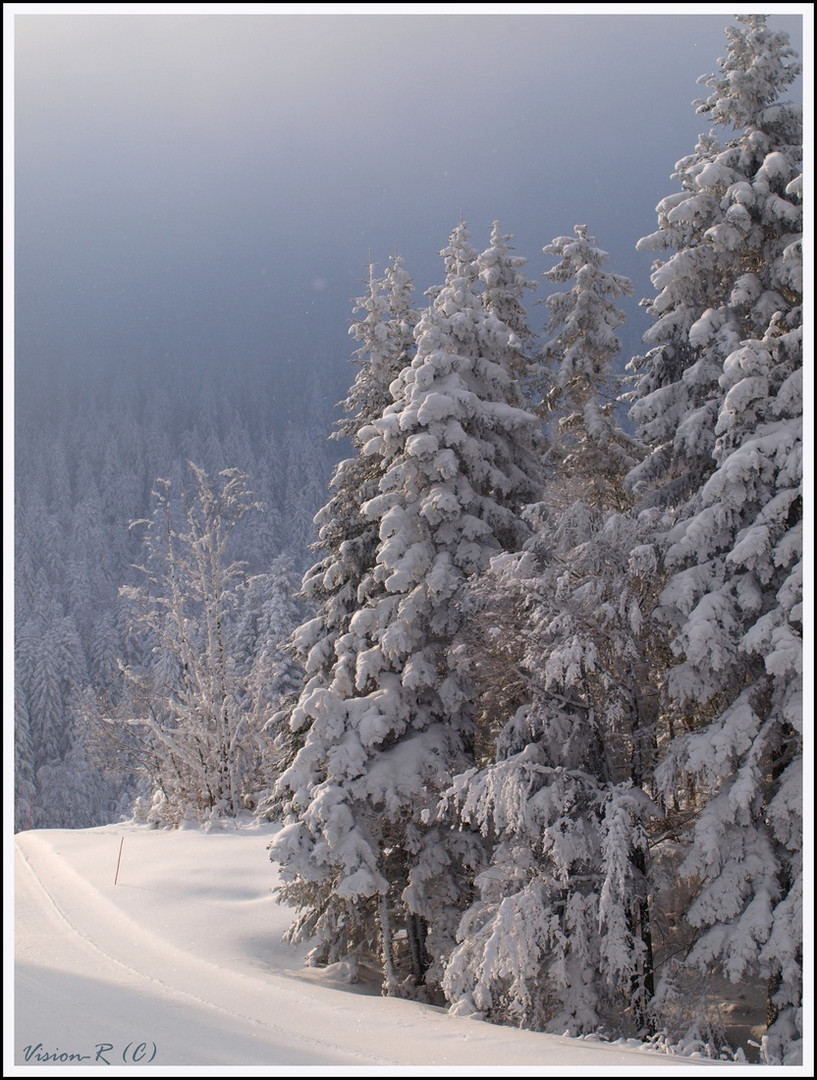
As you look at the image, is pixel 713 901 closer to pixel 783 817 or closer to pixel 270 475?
pixel 783 817

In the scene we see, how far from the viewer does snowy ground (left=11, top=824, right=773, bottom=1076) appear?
7.69 m

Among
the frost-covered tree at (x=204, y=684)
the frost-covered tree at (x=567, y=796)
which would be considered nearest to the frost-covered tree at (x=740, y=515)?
the frost-covered tree at (x=567, y=796)

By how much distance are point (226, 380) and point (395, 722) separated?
572 ft

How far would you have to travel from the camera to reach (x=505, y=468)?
15.9m

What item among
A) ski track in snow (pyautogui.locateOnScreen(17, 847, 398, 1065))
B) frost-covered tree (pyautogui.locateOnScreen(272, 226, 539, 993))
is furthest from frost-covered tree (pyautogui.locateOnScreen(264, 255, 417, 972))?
ski track in snow (pyautogui.locateOnScreen(17, 847, 398, 1065))

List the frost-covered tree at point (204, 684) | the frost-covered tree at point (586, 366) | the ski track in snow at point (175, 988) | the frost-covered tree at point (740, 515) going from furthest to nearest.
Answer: the frost-covered tree at point (204, 684), the frost-covered tree at point (586, 366), the frost-covered tree at point (740, 515), the ski track in snow at point (175, 988)

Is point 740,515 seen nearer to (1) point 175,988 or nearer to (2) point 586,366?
(2) point 586,366

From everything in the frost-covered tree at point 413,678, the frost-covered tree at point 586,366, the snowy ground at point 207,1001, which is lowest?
the snowy ground at point 207,1001

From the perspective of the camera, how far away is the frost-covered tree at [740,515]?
10.9 meters

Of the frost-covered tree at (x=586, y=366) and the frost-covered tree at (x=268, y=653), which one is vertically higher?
the frost-covered tree at (x=586, y=366)

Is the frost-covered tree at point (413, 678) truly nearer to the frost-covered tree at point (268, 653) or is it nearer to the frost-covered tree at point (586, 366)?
the frost-covered tree at point (586, 366)

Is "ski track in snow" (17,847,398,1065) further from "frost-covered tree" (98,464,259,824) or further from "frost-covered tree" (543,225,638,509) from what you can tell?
"frost-covered tree" (543,225,638,509)

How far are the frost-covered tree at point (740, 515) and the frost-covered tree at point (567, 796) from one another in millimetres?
814

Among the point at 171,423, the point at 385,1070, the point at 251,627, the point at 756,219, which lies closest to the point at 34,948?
the point at 385,1070
